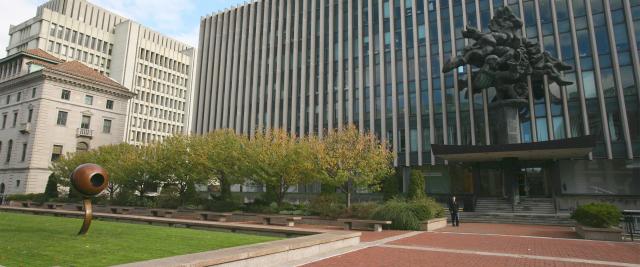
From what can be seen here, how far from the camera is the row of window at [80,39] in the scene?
83512 millimetres

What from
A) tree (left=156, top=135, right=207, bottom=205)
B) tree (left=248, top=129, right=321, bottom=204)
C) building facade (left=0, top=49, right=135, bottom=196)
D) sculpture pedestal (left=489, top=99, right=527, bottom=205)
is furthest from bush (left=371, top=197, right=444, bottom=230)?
building facade (left=0, top=49, right=135, bottom=196)

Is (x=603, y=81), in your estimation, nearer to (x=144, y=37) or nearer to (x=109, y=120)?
(x=109, y=120)

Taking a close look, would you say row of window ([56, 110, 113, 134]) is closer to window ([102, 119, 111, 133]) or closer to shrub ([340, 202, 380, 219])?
window ([102, 119, 111, 133])

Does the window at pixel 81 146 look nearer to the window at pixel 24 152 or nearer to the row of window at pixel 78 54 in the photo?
the window at pixel 24 152

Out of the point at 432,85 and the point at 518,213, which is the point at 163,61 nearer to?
the point at 432,85

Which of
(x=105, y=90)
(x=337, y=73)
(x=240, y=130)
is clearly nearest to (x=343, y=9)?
(x=337, y=73)

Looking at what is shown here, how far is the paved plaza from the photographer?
10.8 m

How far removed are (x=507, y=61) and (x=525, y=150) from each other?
8.30 metres

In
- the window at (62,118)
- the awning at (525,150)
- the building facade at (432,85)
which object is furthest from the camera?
Answer: the window at (62,118)

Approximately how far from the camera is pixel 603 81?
35.8m

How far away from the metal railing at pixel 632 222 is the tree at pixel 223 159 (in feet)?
73.0

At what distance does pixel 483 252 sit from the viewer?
500 inches

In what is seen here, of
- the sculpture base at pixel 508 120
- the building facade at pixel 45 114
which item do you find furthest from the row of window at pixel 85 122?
the sculpture base at pixel 508 120

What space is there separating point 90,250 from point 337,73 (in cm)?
4213
